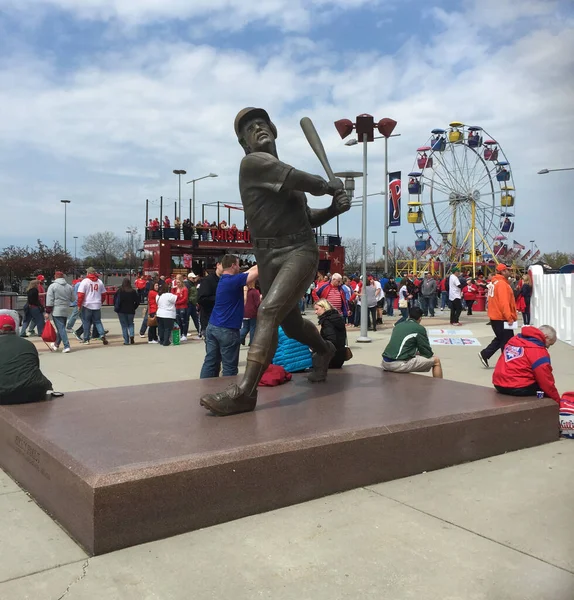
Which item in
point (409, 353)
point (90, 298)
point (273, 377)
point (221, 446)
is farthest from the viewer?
point (90, 298)

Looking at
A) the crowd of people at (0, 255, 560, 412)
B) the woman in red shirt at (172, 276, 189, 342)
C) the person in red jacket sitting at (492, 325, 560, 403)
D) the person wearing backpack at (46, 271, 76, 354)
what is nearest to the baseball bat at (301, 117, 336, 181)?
the crowd of people at (0, 255, 560, 412)

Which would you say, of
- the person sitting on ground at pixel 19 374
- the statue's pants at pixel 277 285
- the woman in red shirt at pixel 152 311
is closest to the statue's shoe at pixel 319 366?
the statue's pants at pixel 277 285

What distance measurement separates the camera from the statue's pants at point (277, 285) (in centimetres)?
430

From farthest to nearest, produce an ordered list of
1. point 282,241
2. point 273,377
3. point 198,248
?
1. point 198,248
2. point 273,377
3. point 282,241

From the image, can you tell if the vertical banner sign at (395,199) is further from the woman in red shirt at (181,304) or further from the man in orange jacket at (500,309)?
the man in orange jacket at (500,309)

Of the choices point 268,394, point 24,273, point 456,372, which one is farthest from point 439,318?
point 24,273

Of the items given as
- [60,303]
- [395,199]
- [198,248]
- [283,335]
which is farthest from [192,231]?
[283,335]

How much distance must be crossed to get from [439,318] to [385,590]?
1867 cm

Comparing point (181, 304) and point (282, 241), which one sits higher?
point (282, 241)

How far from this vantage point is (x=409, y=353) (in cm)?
645

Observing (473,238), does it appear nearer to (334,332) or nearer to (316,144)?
(334,332)

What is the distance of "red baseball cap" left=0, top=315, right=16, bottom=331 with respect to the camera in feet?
16.0

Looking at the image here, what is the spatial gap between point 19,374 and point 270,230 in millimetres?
2189

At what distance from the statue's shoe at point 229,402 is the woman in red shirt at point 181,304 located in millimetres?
9149
